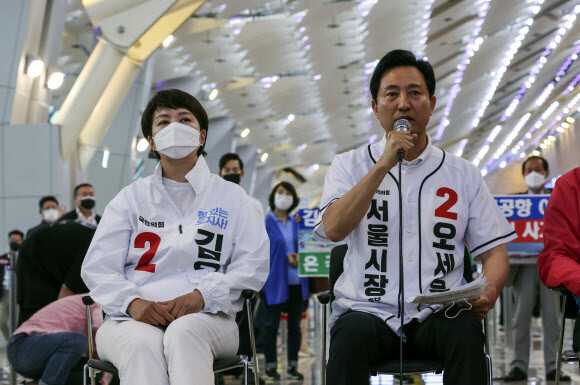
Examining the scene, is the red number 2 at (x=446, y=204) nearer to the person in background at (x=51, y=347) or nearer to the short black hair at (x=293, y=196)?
the person in background at (x=51, y=347)

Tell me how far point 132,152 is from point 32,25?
610 cm

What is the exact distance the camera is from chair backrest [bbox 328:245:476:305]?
11.5 ft

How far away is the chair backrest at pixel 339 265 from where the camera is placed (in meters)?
3.49

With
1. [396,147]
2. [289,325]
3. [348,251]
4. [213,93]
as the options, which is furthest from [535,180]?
[213,93]

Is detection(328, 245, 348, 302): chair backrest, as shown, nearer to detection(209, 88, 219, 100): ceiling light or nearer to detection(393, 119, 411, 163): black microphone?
detection(393, 119, 411, 163): black microphone

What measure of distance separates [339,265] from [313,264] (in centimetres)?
347

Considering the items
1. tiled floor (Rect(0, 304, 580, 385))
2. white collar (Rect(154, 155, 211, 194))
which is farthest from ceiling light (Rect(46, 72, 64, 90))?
white collar (Rect(154, 155, 211, 194))

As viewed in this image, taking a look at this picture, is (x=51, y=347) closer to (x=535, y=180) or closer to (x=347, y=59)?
(x=535, y=180)

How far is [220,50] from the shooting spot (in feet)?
75.5

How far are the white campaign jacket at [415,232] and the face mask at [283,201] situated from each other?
4620 millimetres

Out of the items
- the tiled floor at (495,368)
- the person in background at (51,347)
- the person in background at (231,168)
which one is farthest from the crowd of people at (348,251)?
the person in background at (231,168)

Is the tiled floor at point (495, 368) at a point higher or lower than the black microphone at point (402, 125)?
lower

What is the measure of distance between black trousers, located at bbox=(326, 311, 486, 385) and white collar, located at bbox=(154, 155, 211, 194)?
880 mm

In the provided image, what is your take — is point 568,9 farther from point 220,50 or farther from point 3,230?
point 3,230
